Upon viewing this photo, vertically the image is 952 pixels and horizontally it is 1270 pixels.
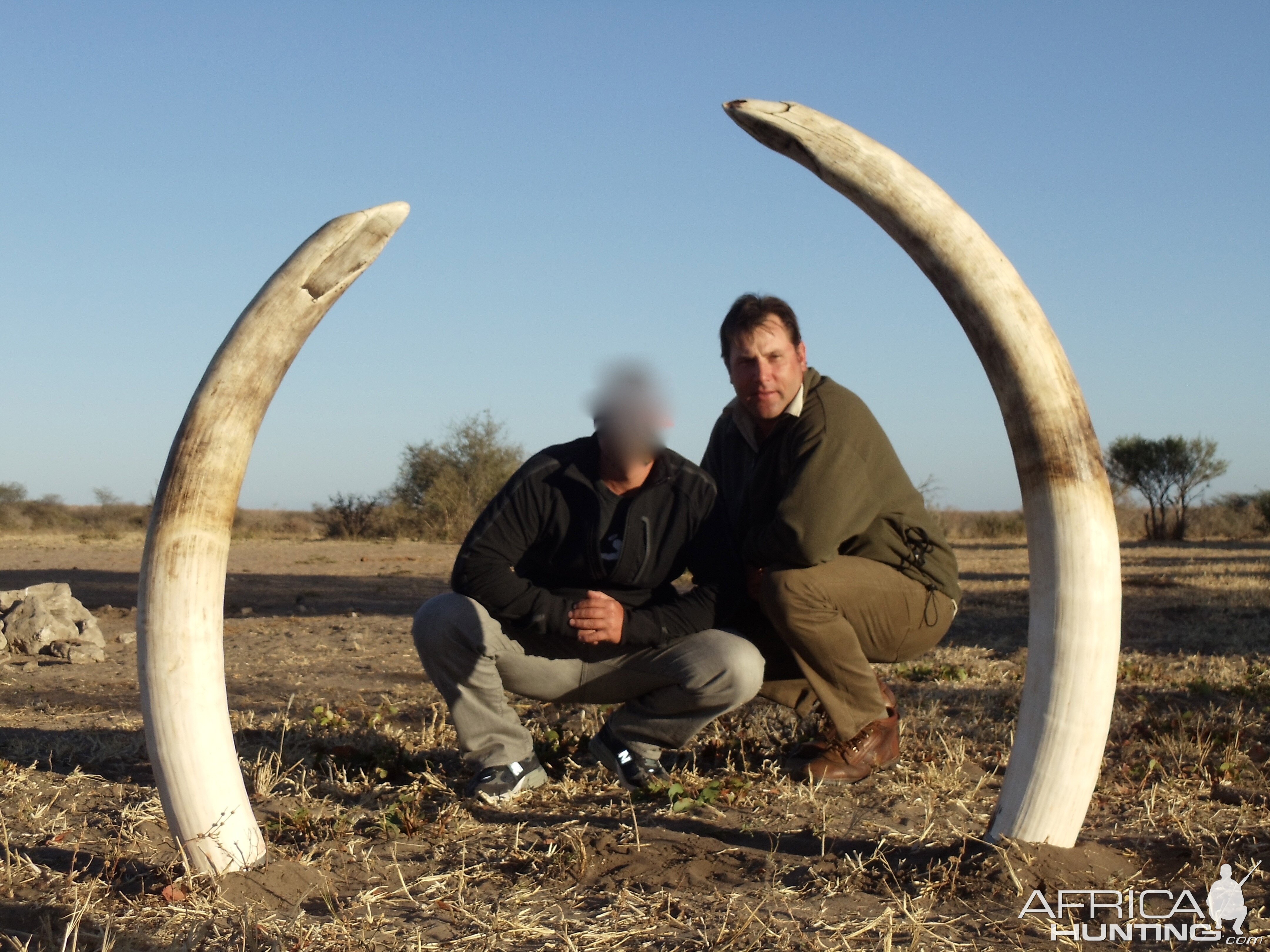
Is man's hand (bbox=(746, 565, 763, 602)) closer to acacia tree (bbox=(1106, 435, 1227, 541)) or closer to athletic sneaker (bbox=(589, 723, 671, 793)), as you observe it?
athletic sneaker (bbox=(589, 723, 671, 793))

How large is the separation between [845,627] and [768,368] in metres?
1.05

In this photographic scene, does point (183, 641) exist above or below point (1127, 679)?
above

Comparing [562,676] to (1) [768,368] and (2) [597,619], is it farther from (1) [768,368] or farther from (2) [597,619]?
(1) [768,368]

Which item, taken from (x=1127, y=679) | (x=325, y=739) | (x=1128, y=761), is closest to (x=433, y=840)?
(x=325, y=739)

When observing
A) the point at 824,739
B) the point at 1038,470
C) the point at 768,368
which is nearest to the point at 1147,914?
the point at 1038,470

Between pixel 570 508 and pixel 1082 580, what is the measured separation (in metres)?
1.83

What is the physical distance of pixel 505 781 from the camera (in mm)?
3732

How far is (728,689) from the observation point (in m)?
3.75

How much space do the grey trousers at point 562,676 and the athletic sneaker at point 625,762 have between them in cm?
3

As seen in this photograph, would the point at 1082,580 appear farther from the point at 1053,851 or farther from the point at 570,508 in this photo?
the point at 570,508

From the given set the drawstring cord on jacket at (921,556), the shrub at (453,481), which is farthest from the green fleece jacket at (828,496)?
the shrub at (453,481)

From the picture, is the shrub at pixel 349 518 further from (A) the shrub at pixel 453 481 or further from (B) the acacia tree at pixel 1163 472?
(B) the acacia tree at pixel 1163 472

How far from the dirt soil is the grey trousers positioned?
0.21 m

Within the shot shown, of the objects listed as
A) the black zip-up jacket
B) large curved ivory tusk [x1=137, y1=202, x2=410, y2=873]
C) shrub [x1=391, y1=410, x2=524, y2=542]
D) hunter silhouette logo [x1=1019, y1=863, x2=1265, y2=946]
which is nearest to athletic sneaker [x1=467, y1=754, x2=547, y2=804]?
the black zip-up jacket
